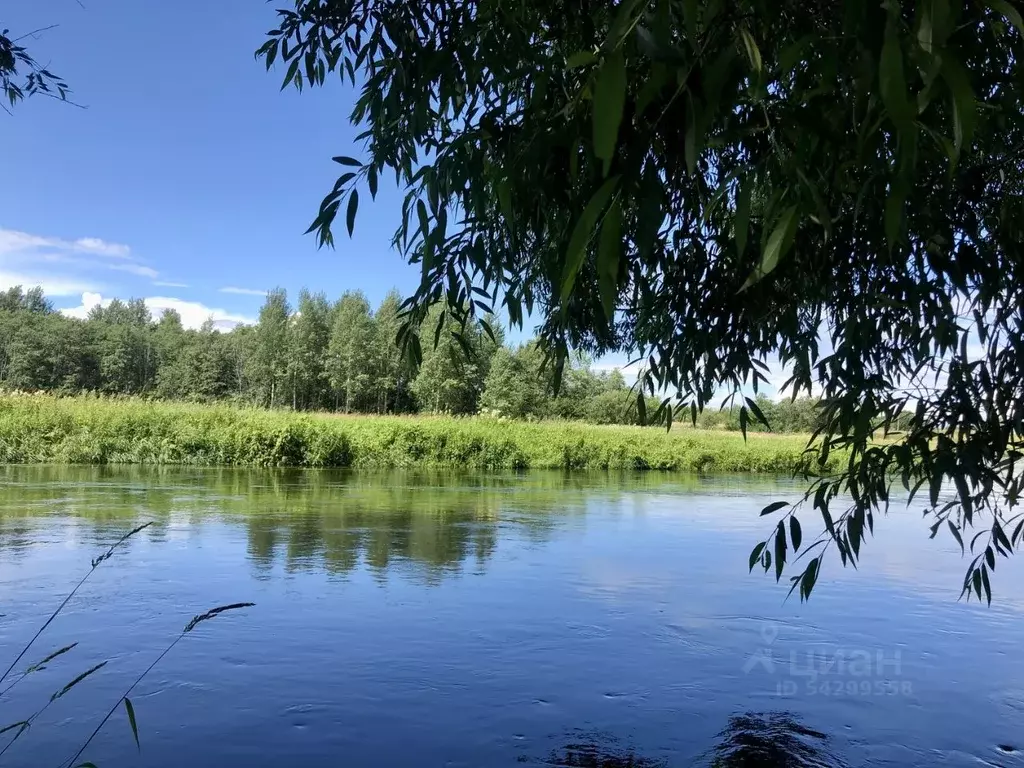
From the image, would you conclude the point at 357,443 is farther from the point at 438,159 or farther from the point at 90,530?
the point at 438,159

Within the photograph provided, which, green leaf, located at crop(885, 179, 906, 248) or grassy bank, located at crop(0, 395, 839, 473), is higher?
green leaf, located at crop(885, 179, 906, 248)

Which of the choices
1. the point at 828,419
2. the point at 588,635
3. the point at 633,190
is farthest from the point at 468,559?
the point at 633,190

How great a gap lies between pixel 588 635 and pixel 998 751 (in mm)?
2203

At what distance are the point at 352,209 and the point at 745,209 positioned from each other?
1006mm

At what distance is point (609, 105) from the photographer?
0.80 m

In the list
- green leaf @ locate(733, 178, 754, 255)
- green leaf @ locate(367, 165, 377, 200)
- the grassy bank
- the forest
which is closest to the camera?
green leaf @ locate(733, 178, 754, 255)

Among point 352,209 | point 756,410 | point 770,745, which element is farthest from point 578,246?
point 770,745

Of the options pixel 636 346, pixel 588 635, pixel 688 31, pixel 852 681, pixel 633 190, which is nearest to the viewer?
pixel 688 31

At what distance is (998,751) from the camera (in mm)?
3471

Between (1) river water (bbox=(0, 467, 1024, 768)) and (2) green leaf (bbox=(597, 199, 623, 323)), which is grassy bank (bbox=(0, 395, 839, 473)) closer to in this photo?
(1) river water (bbox=(0, 467, 1024, 768))

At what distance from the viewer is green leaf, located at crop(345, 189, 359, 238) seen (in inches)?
70.8

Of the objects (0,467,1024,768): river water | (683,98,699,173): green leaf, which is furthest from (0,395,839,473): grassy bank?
(683,98,699,173): green leaf
